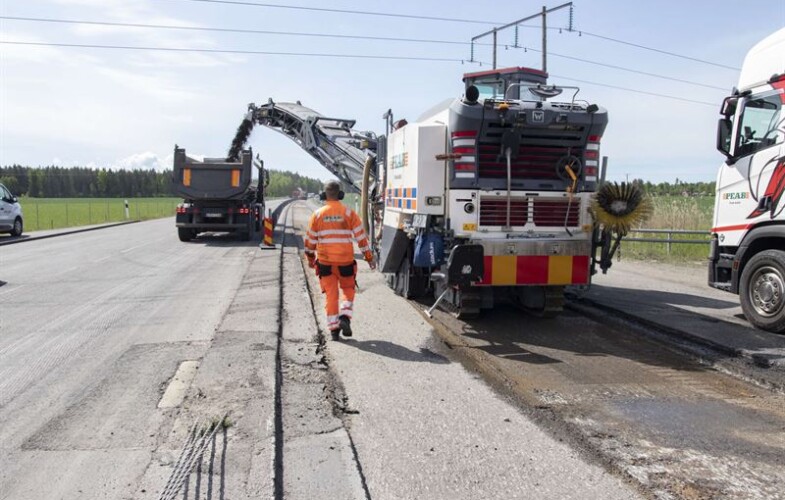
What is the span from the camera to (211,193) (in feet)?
60.3

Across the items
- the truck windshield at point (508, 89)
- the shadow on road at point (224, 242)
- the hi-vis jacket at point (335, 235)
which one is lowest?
the shadow on road at point (224, 242)

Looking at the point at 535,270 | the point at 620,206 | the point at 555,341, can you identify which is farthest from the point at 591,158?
the point at 555,341

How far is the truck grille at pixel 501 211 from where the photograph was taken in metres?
7.34

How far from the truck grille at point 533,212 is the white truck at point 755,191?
2111mm

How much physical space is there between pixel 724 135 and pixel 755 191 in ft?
2.92

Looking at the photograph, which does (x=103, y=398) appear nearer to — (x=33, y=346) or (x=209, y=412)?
(x=209, y=412)

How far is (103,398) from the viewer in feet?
15.5

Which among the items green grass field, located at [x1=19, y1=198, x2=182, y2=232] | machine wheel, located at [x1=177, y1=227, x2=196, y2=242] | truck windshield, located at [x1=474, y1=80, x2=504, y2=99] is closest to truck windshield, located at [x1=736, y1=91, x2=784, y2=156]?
truck windshield, located at [x1=474, y1=80, x2=504, y2=99]

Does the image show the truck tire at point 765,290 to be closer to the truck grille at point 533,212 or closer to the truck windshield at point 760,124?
the truck windshield at point 760,124

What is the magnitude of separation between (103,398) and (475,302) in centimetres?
423

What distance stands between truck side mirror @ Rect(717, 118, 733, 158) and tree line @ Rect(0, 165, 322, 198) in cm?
9116

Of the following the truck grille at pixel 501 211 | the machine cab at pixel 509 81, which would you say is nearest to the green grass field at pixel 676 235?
the machine cab at pixel 509 81

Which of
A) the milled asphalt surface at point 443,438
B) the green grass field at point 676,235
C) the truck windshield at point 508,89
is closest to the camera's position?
the milled asphalt surface at point 443,438

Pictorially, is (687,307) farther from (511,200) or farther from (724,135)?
(511,200)
